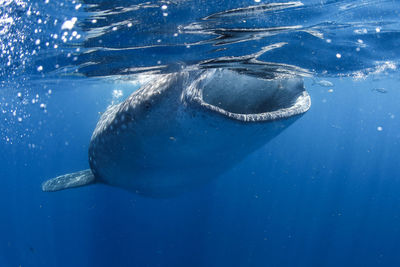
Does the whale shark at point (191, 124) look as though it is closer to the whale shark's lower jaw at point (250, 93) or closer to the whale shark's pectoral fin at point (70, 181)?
the whale shark's lower jaw at point (250, 93)

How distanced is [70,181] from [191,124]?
4227mm

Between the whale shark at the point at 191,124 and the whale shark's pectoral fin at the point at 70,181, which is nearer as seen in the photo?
the whale shark at the point at 191,124

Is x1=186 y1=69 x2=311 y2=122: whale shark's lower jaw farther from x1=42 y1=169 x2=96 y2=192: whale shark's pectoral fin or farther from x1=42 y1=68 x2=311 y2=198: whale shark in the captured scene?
x1=42 y1=169 x2=96 y2=192: whale shark's pectoral fin

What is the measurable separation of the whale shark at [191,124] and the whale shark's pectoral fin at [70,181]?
0.83 metres

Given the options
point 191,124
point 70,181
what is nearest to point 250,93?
point 191,124

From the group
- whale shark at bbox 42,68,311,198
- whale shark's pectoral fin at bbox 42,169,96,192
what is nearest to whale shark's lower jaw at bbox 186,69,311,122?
whale shark at bbox 42,68,311,198

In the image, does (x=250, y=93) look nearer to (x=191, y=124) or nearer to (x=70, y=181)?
(x=191, y=124)

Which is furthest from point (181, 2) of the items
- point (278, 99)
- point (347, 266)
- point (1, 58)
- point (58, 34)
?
point (347, 266)

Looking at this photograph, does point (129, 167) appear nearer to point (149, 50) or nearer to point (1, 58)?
point (149, 50)

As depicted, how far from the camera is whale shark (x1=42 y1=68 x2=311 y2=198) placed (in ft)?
10.1

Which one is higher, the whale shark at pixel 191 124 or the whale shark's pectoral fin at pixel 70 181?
the whale shark at pixel 191 124

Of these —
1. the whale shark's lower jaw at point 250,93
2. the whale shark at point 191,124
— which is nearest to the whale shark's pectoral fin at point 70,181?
the whale shark at point 191,124

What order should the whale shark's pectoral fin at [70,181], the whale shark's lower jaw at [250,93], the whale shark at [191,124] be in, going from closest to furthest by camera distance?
the whale shark at [191,124] < the whale shark's lower jaw at [250,93] < the whale shark's pectoral fin at [70,181]

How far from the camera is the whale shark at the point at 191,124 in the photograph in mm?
3088
